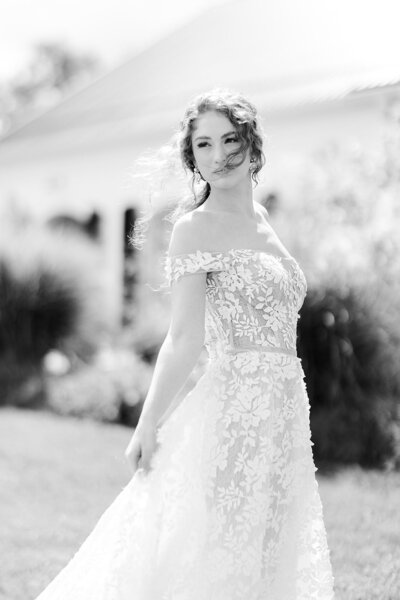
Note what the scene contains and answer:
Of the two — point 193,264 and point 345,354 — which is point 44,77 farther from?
point 193,264

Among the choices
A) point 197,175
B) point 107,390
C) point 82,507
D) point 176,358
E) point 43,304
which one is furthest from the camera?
point 43,304

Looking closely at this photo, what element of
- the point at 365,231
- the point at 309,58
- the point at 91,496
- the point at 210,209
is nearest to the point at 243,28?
the point at 309,58

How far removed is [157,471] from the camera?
9.73ft

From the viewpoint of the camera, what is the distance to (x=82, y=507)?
6.24m

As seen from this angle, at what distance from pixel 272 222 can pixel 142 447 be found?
6069 mm

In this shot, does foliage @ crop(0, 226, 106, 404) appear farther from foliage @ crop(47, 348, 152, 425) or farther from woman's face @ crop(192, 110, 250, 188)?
woman's face @ crop(192, 110, 250, 188)

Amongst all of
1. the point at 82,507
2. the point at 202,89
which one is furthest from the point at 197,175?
the point at 202,89

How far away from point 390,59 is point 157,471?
9.65 metres

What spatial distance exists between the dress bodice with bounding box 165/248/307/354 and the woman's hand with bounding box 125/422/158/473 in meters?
0.39

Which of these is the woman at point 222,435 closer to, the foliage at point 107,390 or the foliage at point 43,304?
the foliage at point 107,390

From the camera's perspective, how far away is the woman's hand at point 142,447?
9.43 ft

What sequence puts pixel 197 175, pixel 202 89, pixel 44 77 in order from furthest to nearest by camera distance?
pixel 44 77 → pixel 202 89 → pixel 197 175

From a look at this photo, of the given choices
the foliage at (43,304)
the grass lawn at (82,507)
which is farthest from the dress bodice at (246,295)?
the foliage at (43,304)

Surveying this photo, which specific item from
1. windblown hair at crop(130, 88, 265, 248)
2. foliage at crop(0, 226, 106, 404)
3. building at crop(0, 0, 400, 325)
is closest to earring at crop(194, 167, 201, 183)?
windblown hair at crop(130, 88, 265, 248)
